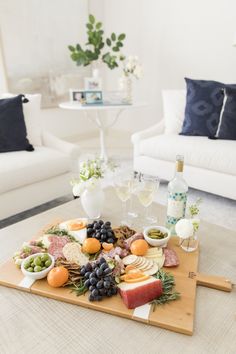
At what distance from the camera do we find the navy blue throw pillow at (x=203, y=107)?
2395mm

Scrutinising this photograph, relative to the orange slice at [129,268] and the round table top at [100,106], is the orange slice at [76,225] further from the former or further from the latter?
the round table top at [100,106]

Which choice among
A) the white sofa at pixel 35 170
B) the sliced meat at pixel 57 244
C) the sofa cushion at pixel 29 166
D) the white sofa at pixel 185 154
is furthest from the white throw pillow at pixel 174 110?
the sliced meat at pixel 57 244

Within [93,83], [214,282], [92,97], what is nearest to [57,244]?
[214,282]

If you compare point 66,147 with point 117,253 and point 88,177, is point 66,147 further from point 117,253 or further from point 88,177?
point 117,253

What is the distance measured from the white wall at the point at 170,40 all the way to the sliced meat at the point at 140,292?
283cm

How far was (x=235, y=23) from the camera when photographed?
2.90 metres

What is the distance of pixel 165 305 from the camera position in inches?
32.6

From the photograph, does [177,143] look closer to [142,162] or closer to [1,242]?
[142,162]

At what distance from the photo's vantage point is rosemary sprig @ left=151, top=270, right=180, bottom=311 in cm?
84

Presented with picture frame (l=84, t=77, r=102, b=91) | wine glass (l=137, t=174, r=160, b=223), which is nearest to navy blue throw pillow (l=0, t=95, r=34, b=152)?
picture frame (l=84, t=77, r=102, b=91)

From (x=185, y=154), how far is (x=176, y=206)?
1.23m

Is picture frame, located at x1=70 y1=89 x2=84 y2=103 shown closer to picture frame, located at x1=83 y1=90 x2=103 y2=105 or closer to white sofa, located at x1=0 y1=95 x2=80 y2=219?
picture frame, located at x1=83 y1=90 x2=103 y2=105

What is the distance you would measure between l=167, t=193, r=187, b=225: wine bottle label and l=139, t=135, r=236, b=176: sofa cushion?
44.1 inches

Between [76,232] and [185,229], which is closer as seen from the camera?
[185,229]
